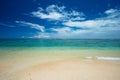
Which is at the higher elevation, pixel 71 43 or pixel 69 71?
pixel 71 43

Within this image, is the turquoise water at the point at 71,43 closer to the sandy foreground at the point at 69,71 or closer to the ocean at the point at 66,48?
the ocean at the point at 66,48

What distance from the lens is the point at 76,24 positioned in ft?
6.60

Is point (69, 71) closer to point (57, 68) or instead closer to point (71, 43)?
point (57, 68)

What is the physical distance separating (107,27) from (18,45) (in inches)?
54.7

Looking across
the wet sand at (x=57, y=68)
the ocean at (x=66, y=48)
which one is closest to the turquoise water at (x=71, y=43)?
the ocean at (x=66, y=48)

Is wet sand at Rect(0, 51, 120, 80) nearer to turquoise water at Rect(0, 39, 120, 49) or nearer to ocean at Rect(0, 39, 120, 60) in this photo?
ocean at Rect(0, 39, 120, 60)

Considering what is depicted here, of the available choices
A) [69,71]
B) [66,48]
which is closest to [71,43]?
[66,48]

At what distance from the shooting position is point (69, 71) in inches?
74.8

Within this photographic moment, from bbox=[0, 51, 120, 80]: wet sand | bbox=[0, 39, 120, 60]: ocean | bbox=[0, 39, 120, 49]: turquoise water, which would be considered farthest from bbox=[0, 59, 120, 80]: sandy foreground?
bbox=[0, 39, 120, 49]: turquoise water

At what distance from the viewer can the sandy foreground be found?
1834mm

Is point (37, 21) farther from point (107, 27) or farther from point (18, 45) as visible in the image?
point (107, 27)

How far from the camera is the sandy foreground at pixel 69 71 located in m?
1.83

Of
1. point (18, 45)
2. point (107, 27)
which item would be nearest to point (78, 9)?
point (107, 27)

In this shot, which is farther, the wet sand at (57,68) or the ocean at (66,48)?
the ocean at (66,48)
